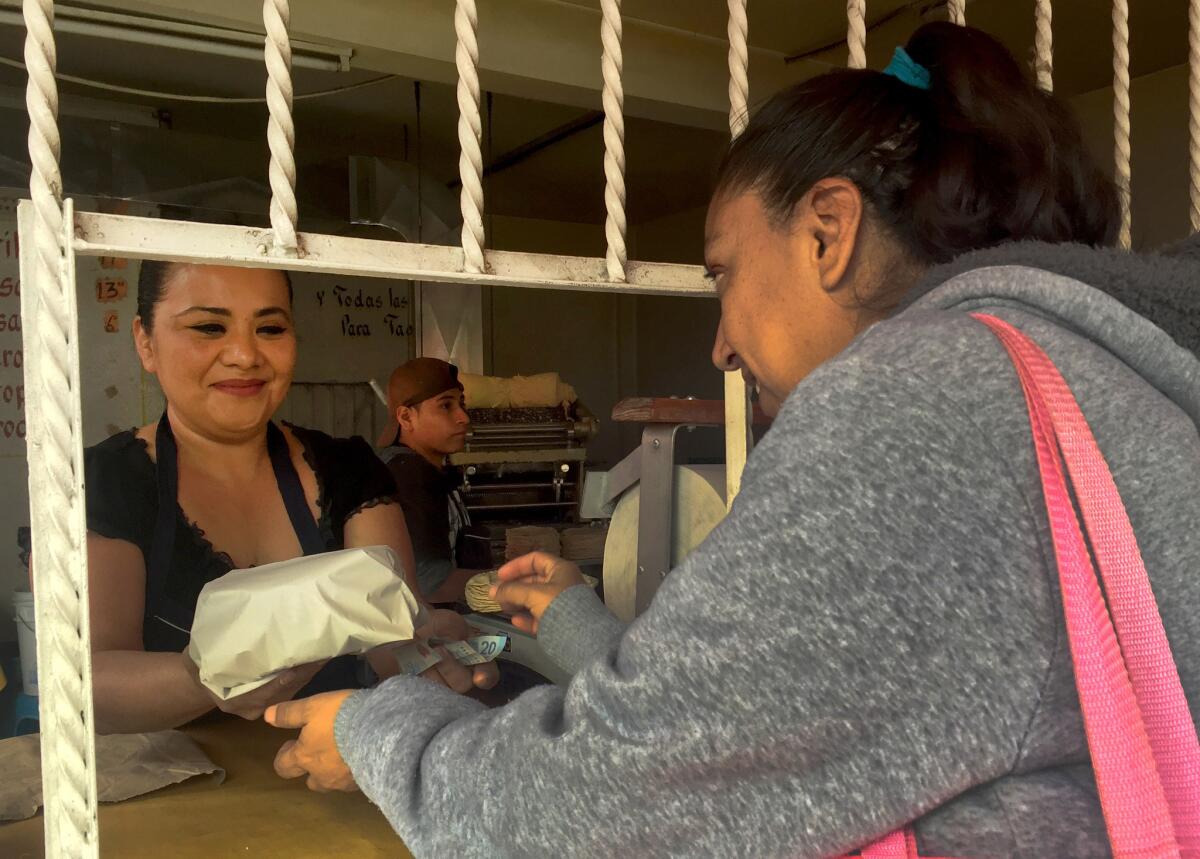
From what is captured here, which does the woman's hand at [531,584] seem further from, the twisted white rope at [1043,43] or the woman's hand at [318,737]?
the twisted white rope at [1043,43]

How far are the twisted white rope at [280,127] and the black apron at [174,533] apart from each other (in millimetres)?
633

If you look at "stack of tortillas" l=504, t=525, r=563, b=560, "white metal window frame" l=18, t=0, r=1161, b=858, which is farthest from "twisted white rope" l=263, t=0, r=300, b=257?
"stack of tortillas" l=504, t=525, r=563, b=560

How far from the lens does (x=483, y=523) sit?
11.9 ft

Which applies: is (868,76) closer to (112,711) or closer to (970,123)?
(970,123)

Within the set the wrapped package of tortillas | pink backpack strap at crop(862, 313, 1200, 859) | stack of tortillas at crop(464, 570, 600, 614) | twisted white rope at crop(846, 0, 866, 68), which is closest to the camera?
pink backpack strap at crop(862, 313, 1200, 859)

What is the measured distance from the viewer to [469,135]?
1046mm

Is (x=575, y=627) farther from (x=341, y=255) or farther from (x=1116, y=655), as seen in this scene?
(x=1116, y=655)

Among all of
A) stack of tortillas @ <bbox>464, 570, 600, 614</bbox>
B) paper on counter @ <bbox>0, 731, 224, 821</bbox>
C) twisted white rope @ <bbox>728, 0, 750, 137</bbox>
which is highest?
twisted white rope @ <bbox>728, 0, 750, 137</bbox>

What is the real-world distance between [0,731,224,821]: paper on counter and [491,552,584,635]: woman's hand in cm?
47

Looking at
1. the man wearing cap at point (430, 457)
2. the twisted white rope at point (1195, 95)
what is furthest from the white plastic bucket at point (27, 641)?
the twisted white rope at point (1195, 95)

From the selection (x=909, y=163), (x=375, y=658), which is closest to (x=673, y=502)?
(x=375, y=658)

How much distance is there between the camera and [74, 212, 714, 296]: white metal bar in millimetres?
864

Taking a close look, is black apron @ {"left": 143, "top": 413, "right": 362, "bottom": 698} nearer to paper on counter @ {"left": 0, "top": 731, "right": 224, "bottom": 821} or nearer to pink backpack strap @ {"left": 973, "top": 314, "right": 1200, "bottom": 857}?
paper on counter @ {"left": 0, "top": 731, "right": 224, "bottom": 821}

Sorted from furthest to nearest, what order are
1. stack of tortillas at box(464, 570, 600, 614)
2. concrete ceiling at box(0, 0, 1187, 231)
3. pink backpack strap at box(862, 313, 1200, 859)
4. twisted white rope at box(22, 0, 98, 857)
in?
concrete ceiling at box(0, 0, 1187, 231) → stack of tortillas at box(464, 570, 600, 614) → twisted white rope at box(22, 0, 98, 857) → pink backpack strap at box(862, 313, 1200, 859)
